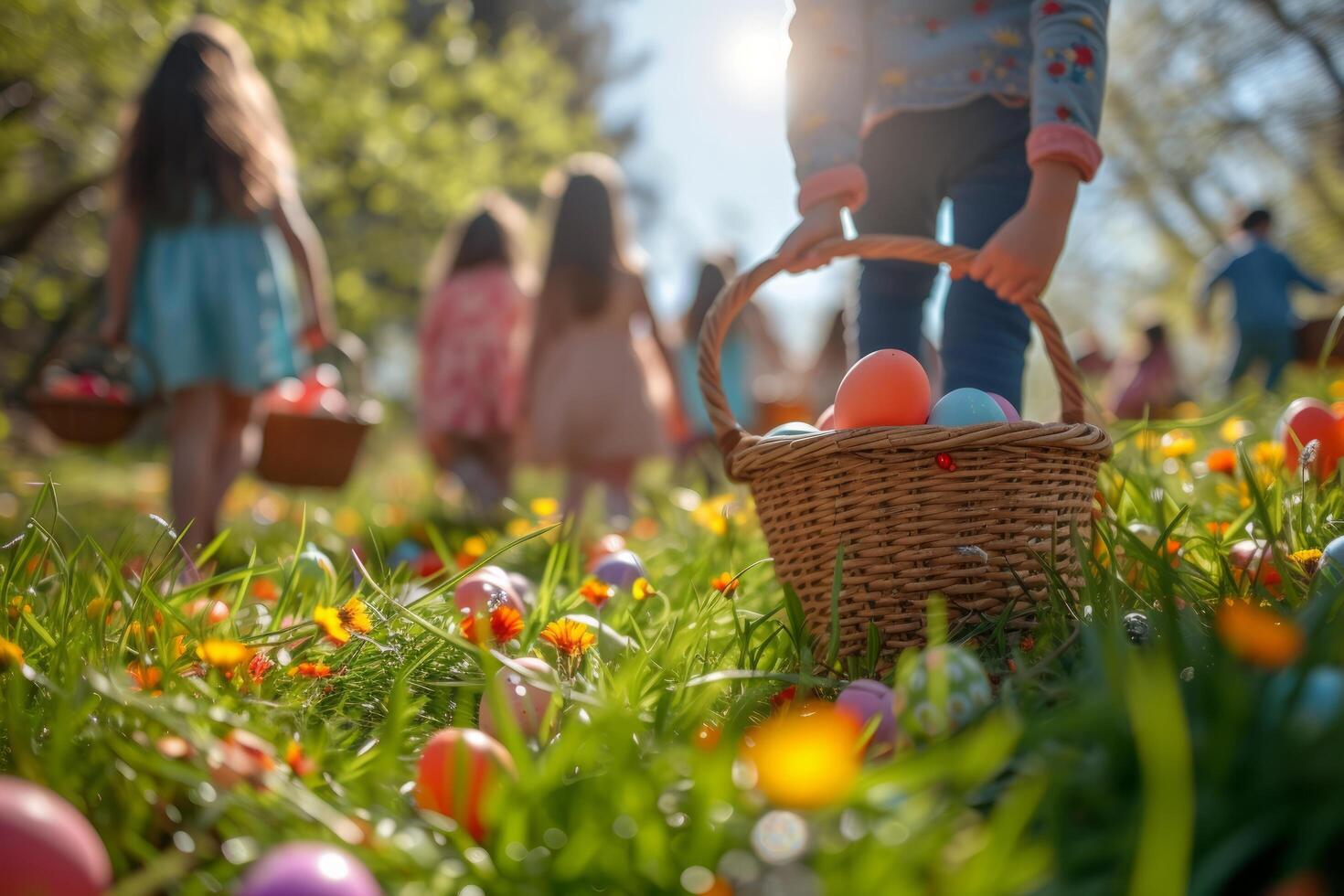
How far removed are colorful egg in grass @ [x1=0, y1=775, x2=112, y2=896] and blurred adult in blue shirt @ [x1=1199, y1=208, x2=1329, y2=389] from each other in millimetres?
7894

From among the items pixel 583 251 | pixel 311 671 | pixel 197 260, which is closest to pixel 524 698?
pixel 311 671

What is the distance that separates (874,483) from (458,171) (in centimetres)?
805

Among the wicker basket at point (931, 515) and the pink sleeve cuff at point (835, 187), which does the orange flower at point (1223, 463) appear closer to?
the wicker basket at point (931, 515)

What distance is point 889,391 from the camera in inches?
57.1

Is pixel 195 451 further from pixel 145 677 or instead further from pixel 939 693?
pixel 939 693

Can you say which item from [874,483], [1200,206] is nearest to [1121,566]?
[874,483]

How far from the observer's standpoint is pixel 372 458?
12508 mm

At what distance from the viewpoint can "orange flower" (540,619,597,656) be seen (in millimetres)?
1234

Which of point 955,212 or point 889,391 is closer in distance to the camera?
point 889,391

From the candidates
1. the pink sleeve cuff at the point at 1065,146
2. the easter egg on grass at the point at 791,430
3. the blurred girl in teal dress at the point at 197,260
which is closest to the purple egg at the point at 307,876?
the easter egg on grass at the point at 791,430

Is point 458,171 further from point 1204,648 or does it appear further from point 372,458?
point 1204,648

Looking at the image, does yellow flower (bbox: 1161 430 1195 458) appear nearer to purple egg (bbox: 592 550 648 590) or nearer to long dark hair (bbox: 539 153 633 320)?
purple egg (bbox: 592 550 648 590)

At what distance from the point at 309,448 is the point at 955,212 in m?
2.28

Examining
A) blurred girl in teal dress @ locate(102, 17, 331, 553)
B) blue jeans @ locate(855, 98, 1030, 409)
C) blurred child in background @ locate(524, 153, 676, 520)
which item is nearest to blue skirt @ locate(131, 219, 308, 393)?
blurred girl in teal dress @ locate(102, 17, 331, 553)
